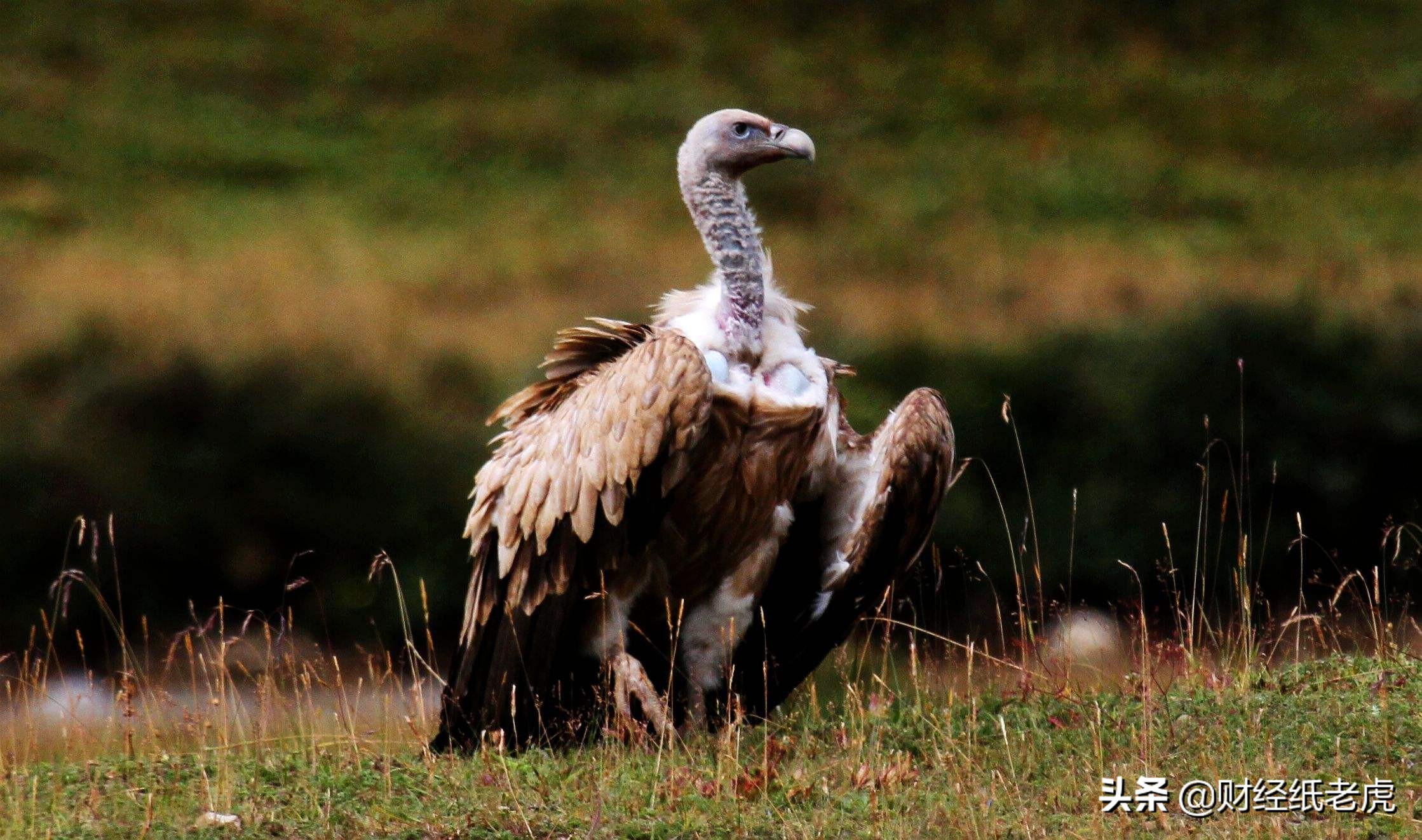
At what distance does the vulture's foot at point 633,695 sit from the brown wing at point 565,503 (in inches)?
8.0

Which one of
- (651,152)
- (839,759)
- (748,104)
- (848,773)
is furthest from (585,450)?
(651,152)

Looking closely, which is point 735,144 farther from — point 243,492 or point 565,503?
point 243,492

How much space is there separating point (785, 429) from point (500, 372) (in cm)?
1218

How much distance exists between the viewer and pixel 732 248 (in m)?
6.76

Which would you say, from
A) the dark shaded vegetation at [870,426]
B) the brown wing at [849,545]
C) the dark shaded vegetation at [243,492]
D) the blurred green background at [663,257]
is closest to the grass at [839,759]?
the brown wing at [849,545]

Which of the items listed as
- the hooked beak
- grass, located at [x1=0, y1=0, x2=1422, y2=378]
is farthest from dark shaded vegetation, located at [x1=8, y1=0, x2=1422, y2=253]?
the hooked beak

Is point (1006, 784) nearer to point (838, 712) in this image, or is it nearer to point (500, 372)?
point (838, 712)

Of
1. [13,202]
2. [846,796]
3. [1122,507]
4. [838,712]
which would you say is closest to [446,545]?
[1122,507]

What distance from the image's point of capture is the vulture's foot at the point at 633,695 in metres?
6.29

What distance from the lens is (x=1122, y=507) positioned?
14875 mm

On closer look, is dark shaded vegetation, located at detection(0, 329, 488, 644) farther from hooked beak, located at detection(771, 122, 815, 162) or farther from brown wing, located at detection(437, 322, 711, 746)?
hooked beak, located at detection(771, 122, 815, 162)

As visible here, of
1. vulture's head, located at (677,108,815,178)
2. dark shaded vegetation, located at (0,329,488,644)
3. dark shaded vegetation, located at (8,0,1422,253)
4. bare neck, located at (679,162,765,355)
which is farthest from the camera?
dark shaded vegetation, located at (8,0,1422,253)

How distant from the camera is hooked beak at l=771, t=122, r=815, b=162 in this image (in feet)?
22.7

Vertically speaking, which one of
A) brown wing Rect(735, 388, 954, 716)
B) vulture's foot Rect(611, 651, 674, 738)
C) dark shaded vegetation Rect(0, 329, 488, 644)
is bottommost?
dark shaded vegetation Rect(0, 329, 488, 644)
